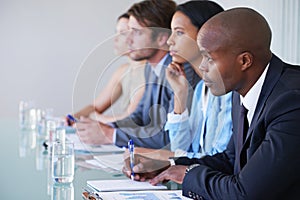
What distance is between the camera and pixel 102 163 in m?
2.32

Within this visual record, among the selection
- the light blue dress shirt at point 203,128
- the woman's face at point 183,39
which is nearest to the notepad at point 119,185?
the light blue dress shirt at point 203,128

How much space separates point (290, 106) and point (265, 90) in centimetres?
14

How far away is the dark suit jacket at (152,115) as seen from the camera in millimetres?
2723

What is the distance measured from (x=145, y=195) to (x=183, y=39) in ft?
3.51

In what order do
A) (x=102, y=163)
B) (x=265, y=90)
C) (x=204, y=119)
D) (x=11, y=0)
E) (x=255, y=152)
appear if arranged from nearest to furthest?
(x=255, y=152) < (x=265, y=90) < (x=102, y=163) < (x=204, y=119) < (x=11, y=0)

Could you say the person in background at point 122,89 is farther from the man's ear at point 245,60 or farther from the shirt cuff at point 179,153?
the man's ear at point 245,60

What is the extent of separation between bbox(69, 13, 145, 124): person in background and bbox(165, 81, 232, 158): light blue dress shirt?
62 centimetres

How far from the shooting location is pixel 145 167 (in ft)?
6.48

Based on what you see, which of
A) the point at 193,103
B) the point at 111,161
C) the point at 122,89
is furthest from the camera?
the point at 122,89

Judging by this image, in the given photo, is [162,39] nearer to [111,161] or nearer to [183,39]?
[183,39]

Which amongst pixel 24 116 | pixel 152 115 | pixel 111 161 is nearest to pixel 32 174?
pixel 111 161

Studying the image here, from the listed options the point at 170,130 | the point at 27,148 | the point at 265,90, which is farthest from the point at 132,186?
the point at 27,148

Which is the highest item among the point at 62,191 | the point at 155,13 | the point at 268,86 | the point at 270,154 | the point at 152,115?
the point at 155,13

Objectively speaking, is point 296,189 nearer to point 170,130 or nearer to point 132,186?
point 132,186
